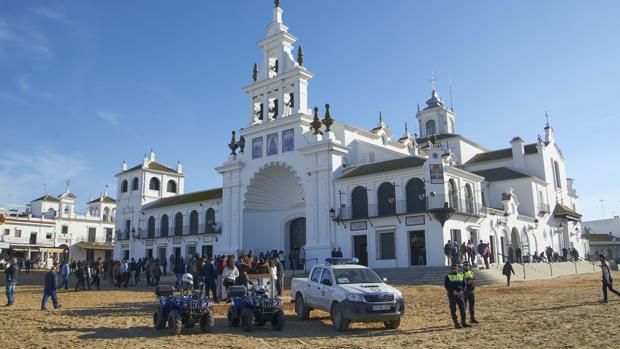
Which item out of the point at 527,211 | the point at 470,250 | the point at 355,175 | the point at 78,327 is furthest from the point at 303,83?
the point at 78,327

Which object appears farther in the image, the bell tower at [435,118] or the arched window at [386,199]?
the bell tower at [435,118]

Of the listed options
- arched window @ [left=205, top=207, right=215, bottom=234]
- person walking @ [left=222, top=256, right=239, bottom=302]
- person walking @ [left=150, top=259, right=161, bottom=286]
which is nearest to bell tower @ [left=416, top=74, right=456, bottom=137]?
arched window @ [left=205, top=207, right=215, bottom=234]

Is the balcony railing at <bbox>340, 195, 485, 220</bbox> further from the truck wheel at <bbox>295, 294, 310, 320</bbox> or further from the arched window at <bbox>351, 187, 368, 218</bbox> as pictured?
the truck wheel at <bbox>295, 294, 310, 320</bbox>

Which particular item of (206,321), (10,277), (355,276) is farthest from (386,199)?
(206,321)

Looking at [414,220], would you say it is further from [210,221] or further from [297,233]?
[210,221]

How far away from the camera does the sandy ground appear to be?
33.9 ft

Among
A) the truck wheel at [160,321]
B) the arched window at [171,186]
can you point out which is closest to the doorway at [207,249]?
the arched window at [171,186]

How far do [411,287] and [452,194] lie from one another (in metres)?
8.58

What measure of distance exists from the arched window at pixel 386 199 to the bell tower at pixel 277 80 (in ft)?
27.3

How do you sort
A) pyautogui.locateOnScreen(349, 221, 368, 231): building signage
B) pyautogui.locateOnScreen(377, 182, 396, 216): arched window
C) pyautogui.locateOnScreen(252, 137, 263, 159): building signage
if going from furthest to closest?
pyautogui.locateOnScreen(252, 137, 263, 159): building signage < pyautogui.locateOnScreen(349, 221, 368, 231): building signage < pyautogui.locateOnScreen(377, 182, 396, 216): arched window

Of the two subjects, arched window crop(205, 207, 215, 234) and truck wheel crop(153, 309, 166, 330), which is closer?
truck wheel crop(153, 309, 166, 330)

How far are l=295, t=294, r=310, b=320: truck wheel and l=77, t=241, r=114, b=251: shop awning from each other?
5638 centimetres

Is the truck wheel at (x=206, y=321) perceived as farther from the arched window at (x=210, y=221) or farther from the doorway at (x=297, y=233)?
the arched window at (x=210, y=221)

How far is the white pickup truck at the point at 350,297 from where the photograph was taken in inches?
461
